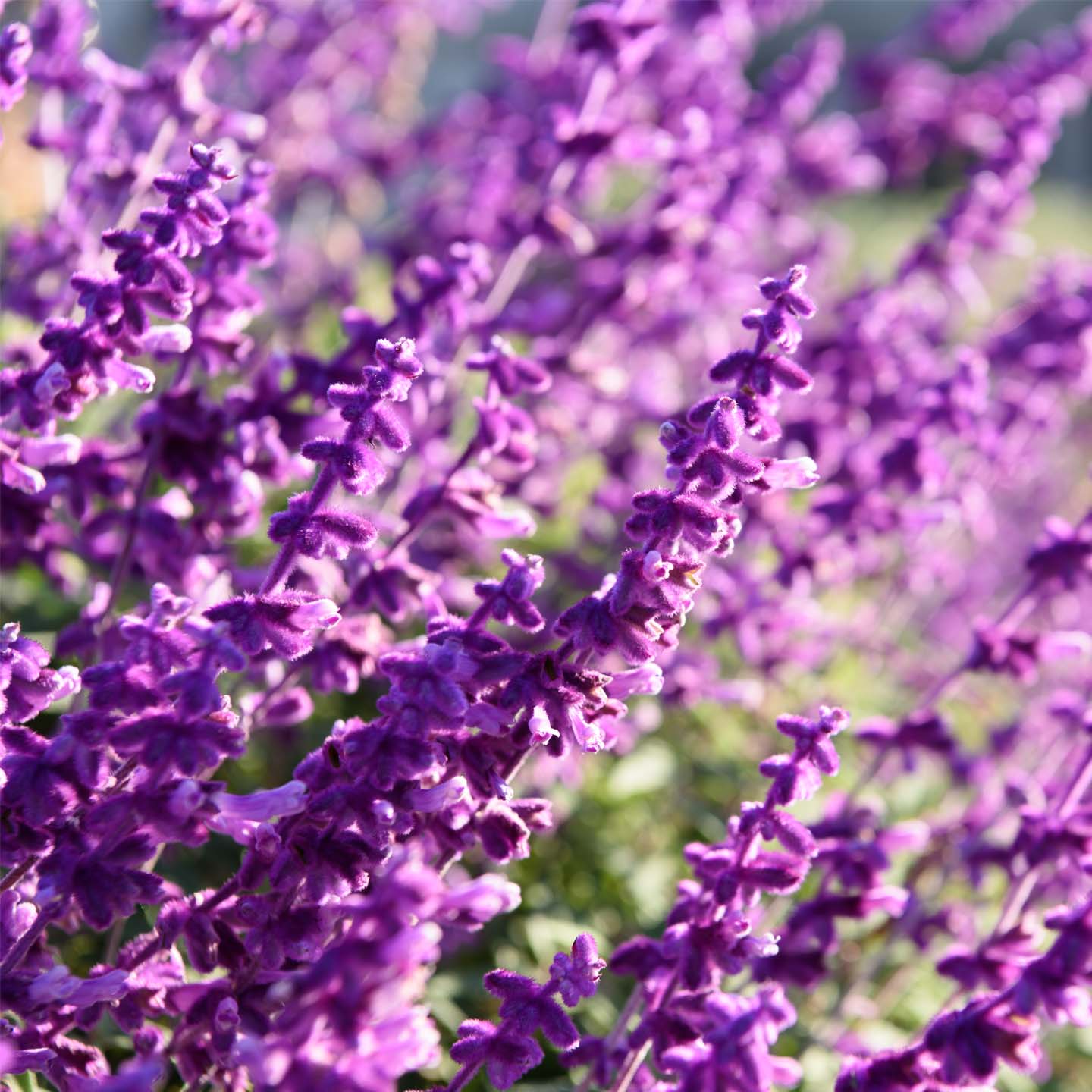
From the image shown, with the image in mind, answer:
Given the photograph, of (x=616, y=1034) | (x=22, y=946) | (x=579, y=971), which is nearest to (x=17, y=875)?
(x=22, y=946)

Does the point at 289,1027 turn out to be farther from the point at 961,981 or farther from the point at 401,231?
the point at 401,231

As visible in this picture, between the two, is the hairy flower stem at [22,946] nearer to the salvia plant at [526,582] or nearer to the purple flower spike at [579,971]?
the salvia plant at [526,582]

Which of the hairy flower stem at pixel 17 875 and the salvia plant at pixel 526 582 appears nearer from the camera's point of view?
the salvia plant at pixel 526 582

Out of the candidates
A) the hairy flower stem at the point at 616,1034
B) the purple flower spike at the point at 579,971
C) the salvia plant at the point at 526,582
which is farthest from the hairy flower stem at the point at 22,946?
the hairy flower stem at the point at 616,1034

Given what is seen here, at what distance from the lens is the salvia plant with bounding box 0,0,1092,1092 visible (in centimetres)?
228

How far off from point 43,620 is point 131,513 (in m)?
1.33

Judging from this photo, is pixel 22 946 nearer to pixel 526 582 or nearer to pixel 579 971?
pixel 579 971

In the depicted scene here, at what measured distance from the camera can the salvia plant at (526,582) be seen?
89.7 inches

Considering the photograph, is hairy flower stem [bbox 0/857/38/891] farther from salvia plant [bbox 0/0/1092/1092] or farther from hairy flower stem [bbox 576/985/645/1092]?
hairy flower stem [bbox 576/985/645/1092]

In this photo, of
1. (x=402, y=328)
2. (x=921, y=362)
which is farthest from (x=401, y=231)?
(x=402, y=328)

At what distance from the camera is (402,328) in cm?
346

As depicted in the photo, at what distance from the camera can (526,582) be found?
7.91 ft

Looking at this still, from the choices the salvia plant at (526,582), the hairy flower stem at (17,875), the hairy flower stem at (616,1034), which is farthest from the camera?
the hairy flower stem at (616,1034)

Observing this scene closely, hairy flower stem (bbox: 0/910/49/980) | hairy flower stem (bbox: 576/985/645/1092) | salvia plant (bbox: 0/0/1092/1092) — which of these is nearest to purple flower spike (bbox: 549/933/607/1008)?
salvia plant (bbox: 0/0/1092/1092)
